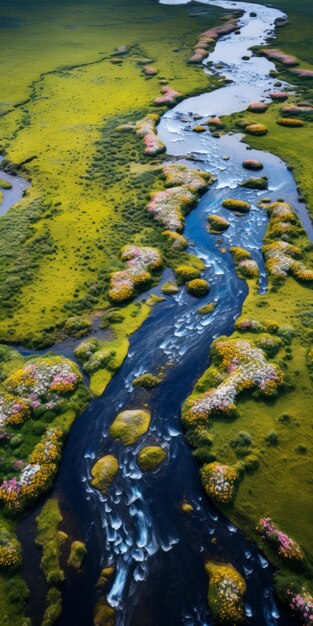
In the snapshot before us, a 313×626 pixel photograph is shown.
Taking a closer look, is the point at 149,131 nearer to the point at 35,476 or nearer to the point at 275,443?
the point at 275,443

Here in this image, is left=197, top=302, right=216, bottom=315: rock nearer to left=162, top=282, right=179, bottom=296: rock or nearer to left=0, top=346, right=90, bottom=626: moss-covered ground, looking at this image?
left=162, top=282, right=179, bottom=296: rock

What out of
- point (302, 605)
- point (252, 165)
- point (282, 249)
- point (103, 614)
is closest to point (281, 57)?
point (252, 165)

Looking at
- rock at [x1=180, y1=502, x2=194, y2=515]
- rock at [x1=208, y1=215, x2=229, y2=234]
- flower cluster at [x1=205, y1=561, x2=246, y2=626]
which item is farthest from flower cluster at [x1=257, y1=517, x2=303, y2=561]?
rock at [x1=208, y1=215, x2=229, y2=234]

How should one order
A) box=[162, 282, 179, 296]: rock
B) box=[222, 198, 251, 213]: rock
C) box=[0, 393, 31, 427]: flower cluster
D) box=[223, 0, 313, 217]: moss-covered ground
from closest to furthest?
box=[0, 393, 31, 427]: flower cluster, box=[162, 282, 179, 296]: rock, box=[222, 198, 251, 213]: rock, box=[223, 0, 313, 217]: moss-covered ground

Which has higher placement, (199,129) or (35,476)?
(199,129)

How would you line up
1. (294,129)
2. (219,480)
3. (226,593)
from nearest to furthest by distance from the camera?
(226,593), (219,480), (294,129)

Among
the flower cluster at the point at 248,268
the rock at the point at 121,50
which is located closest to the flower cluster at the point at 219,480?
the flower cluster at the point at 248,268

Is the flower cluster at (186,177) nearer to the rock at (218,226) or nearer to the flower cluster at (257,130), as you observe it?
the rock at (218,226)
